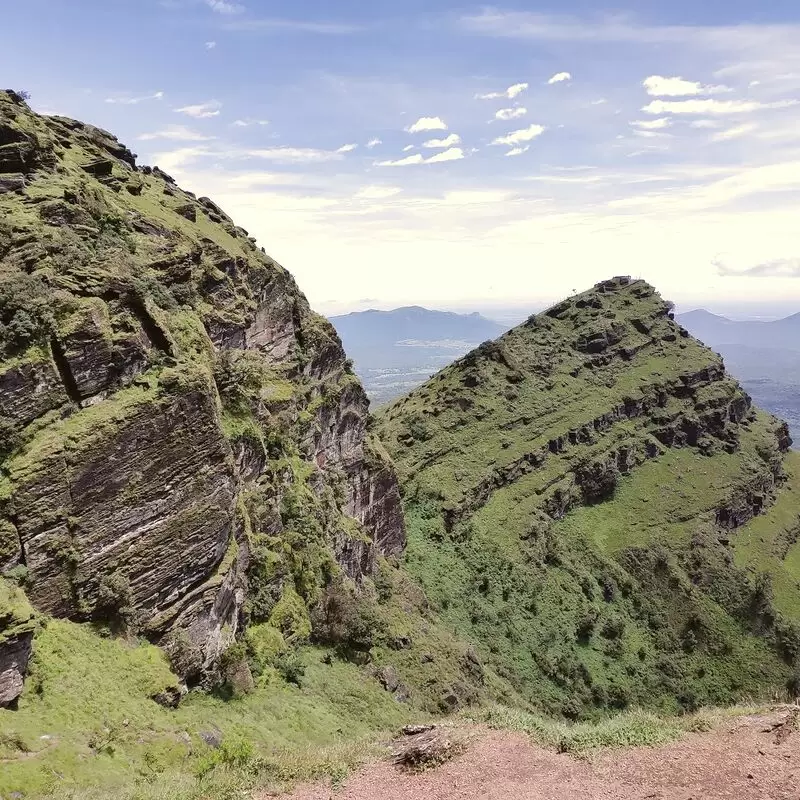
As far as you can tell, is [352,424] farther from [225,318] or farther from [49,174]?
[49,174]

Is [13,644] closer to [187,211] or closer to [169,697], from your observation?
[169,697]

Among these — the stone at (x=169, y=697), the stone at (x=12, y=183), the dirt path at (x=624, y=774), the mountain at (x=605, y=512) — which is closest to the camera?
the dirt path at (x=624, y=774)

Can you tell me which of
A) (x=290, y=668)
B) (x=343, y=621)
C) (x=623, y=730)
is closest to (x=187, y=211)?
(x=343, y=621)

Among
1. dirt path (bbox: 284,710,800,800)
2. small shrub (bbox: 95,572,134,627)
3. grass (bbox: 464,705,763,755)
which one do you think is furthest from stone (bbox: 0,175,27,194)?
grass (bbox: 464,705,763,755)

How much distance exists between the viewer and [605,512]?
86000 millimetres

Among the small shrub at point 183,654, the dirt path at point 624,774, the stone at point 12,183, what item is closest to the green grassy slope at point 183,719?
the small shrub at point 183,654

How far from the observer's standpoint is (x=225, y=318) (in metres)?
41.7

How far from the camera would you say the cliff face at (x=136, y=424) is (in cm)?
2344

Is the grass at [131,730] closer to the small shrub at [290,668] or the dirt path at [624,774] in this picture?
the dirt path at [624,774]

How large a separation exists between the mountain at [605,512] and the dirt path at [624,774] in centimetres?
4285

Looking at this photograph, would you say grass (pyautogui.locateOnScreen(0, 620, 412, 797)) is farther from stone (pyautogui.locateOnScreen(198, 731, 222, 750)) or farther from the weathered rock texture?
the weathered rock texture

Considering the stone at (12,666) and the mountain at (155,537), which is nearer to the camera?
the stone at (12,666)

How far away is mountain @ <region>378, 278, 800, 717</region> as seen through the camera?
65.1 m

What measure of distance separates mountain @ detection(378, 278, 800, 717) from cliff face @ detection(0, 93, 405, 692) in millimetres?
30641
